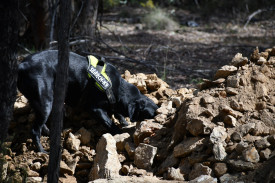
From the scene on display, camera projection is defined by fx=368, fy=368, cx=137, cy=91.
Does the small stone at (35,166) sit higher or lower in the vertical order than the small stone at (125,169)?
lower

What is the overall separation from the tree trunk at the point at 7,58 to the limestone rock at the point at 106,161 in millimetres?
1142

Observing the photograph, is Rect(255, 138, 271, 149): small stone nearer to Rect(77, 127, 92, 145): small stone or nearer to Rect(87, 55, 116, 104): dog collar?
Rect(77, 127, 92, 145): small stone

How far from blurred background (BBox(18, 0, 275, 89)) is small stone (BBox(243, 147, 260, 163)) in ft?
10.6

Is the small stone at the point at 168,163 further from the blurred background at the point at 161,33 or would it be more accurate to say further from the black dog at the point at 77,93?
the blurred background at the point at 161,33

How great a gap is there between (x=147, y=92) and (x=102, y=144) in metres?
1.87

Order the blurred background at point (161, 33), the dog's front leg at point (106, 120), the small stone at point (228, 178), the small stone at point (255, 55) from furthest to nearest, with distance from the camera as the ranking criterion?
the blurred background at point (161, 33) → the dog's front leg at point (106, 120) → the small stone at point (255, 55) → the small stone at point (228, 178)

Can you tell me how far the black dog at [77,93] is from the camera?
4625mm

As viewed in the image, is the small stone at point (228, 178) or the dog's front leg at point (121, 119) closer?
the small stone at point (228, 178)

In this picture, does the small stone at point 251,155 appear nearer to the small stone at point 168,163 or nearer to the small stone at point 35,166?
the small stone at point 168,163

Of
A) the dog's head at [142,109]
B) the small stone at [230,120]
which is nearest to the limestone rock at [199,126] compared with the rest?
the small stone at [230,120]

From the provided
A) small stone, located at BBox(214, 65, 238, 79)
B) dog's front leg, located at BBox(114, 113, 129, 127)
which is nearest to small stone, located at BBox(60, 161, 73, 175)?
dog's front leg, located at BBox(114, 113, 129, 127)

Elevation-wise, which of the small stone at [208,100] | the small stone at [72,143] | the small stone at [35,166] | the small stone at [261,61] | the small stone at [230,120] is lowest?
the small stone at [35,166]

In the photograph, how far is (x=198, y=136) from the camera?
378 cm

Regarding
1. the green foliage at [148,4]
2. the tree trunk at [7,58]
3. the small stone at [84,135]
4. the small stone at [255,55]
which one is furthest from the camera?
the green foliage at [148,4]
